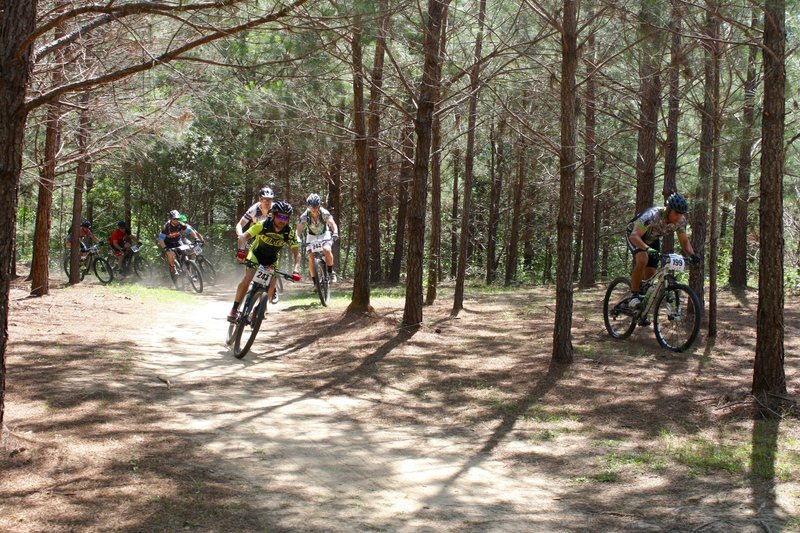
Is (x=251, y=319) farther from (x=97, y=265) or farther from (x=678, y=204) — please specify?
(x=97, y=265)

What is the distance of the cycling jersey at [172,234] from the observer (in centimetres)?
1923

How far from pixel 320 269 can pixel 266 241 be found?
13.7 ft

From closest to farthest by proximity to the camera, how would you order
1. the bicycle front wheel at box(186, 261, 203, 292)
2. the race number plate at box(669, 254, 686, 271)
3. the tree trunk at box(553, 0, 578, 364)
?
the tree trunk at box(553, 0, 578, 364) < the race number plate at box(669, 254, 686, 271) < the bicycle front wheel at box(186, 261, 203, 292)

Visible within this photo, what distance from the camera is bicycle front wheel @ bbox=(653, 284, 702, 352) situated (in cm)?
945

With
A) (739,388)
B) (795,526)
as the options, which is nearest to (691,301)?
Answer: (739,388)

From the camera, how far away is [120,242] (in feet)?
76.7

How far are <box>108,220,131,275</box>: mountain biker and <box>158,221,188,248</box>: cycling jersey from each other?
14.9 feet

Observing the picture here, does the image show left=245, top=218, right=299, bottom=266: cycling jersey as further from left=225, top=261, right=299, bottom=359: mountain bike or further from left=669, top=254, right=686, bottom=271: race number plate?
left=669, top=254, right=686, bottom=271: race number plate

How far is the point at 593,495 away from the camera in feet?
17.7

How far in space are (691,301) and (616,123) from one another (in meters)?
12.7

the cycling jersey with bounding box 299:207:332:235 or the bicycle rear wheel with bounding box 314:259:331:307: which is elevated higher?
the cycling jersey with bounding box 299:207:332:235

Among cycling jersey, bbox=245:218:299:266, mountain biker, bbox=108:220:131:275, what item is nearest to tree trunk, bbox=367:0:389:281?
cycling jersey, bbox=245:218:299:266

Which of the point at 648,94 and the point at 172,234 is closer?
the point at 648,94

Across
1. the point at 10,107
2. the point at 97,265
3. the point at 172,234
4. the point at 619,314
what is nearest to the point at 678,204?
the point at 619,314
